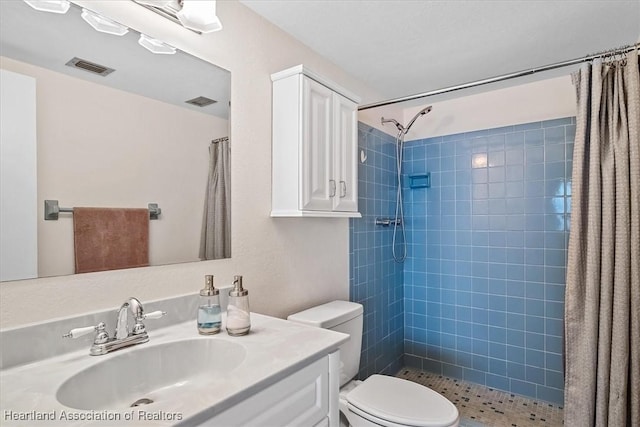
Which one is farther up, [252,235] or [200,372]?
[252,235]

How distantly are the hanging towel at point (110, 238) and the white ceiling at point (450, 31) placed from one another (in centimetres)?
107

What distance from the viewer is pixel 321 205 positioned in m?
1.67

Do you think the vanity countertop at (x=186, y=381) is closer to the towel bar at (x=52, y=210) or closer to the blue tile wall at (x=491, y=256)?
the towel bar at (x=52, y=210)

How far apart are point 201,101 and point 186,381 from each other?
102cm

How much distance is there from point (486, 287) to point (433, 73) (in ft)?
5.13

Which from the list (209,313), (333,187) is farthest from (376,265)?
(209,313)

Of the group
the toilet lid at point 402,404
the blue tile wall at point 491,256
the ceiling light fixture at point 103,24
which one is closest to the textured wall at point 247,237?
the ceiling light fixture at point 103,24

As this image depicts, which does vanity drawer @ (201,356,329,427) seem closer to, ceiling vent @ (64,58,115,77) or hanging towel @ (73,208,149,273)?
hanging towel @ (73,208,149,273)

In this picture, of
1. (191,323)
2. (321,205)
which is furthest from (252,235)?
(191,323)

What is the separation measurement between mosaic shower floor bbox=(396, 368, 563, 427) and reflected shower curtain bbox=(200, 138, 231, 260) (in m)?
1.83

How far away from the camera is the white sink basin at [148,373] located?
0.88 metres

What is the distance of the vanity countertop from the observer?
0.67 meters

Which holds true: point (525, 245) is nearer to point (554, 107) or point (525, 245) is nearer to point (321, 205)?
point (554, 107)

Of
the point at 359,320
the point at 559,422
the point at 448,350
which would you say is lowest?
the point at 559,422
